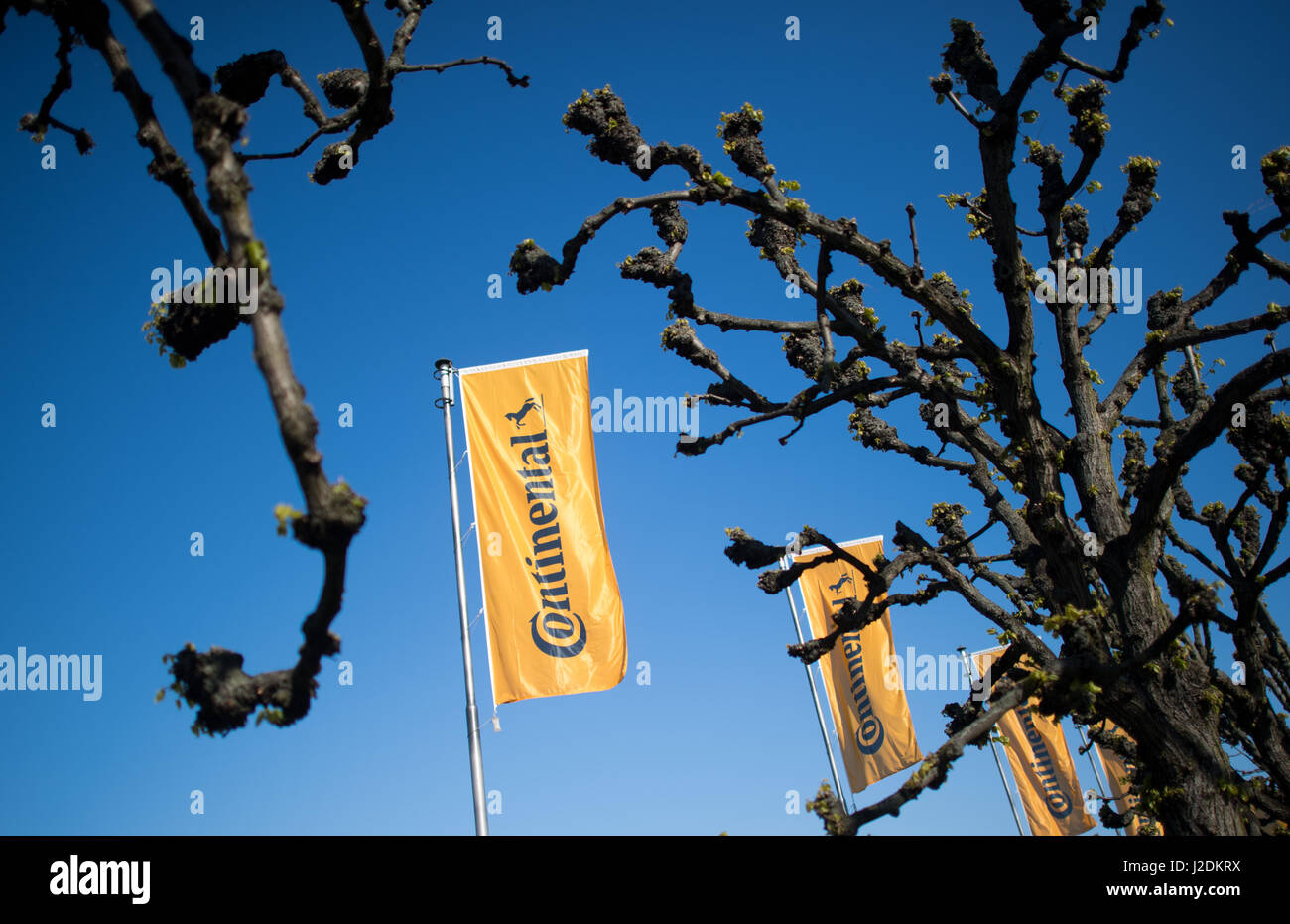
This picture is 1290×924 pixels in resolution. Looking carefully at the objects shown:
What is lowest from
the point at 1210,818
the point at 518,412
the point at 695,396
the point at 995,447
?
the point at 1210,818

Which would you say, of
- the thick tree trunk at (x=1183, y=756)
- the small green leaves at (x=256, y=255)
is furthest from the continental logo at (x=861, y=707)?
the small green leaves at (x=256, y=255)

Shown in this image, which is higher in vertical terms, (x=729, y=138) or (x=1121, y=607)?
(x=729, y=138)

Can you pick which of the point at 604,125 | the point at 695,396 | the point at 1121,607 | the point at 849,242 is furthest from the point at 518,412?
the point at 1121,607

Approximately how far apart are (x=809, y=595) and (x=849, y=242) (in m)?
Result: 10.3

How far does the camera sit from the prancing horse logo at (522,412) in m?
11.1

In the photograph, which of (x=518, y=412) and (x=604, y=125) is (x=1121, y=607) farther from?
(x=518, y=412)

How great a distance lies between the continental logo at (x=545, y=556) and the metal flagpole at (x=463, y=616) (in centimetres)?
116

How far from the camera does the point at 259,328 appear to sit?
6.57ft

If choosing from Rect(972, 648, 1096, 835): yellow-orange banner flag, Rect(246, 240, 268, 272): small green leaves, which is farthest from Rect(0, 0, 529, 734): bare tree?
Rect(972, 648, 1096, 835): yellow-orange banner flag

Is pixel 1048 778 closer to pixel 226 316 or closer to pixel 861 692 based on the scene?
pixel 861 692

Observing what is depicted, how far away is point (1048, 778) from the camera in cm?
2327

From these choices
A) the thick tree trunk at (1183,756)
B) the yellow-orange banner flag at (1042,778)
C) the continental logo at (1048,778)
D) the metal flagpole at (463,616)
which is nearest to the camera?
the thick tree trunk at (1183,756)

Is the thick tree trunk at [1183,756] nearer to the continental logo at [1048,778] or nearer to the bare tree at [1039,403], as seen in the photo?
the bare tree at [1039,403]
